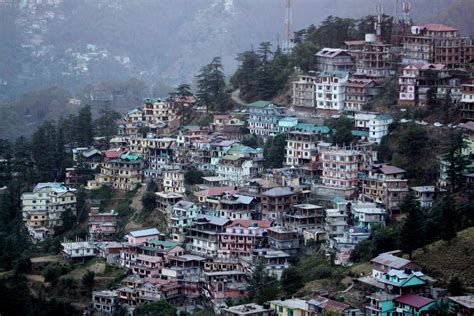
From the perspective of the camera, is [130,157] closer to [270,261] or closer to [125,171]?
[125,171]

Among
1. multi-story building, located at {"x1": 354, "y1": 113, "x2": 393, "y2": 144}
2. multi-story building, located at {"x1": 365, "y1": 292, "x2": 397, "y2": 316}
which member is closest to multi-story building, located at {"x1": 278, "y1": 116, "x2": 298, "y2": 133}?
multi-story building, located at {"x1": 354, "y1": 113, "x2": 393, "y2": 144}

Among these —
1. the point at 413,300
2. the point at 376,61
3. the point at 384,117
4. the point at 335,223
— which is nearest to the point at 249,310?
the point at 413,300

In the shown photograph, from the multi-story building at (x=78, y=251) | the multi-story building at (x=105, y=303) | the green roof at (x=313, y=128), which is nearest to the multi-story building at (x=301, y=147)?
the green roof at (x=313, y=128)

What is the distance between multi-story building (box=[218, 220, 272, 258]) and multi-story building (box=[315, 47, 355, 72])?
8.67m

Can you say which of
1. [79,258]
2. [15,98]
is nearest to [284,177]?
[79,258]

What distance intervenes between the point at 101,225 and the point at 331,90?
819cm

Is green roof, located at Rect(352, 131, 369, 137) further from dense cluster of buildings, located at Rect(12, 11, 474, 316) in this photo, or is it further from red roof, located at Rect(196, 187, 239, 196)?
red roof, located at Rect(196, 187, 239, 196)

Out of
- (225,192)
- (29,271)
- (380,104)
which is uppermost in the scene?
(380,104)

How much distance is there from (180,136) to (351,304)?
1296 centimetres

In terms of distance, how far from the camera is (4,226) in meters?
36.0

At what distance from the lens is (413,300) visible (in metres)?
24.0

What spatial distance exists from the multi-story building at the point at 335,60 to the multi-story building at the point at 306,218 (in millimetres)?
8047

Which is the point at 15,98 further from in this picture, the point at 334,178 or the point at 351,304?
the point at 351,304

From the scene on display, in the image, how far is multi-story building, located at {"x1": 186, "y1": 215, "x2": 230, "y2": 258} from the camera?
1204 inches
